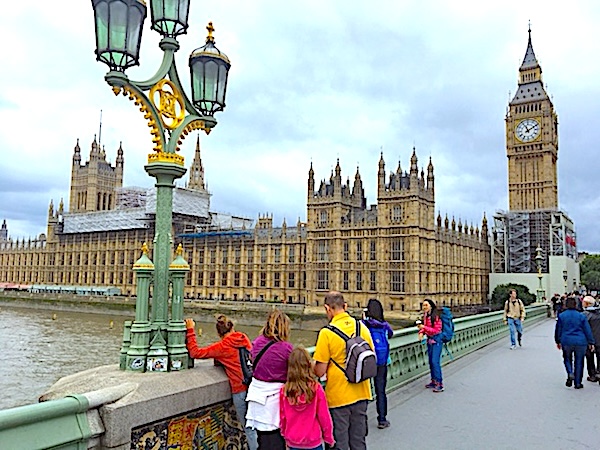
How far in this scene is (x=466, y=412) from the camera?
20.9 feet

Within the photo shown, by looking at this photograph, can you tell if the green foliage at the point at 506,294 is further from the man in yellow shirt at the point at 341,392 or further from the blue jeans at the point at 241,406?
the blue jeans at the point at 241,406

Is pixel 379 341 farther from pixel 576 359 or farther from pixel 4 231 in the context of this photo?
pixel 4 231

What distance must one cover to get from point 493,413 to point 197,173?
82.3 meters

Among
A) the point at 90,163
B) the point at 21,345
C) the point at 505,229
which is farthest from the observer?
the point at 90,163

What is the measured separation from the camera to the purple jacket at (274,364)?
3.94 meters

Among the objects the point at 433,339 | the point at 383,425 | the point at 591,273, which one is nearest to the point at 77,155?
the point at 591,273

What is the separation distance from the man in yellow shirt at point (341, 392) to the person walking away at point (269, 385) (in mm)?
355

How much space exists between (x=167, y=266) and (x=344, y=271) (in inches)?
1710

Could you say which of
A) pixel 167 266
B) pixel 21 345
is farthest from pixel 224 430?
pixel 21 345

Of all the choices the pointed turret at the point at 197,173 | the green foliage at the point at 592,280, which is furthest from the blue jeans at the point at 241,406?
the green foliage at the point at 592,280

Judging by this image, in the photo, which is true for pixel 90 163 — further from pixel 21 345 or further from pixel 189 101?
pixel 189 101

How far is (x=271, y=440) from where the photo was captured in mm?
3891

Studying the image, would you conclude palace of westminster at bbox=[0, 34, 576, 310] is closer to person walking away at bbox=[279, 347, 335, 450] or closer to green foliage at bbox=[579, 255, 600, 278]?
green foliage at bbox=[579, 255, 600, 278]

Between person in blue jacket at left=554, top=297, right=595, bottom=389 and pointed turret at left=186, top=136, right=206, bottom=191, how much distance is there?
77.8 meters
